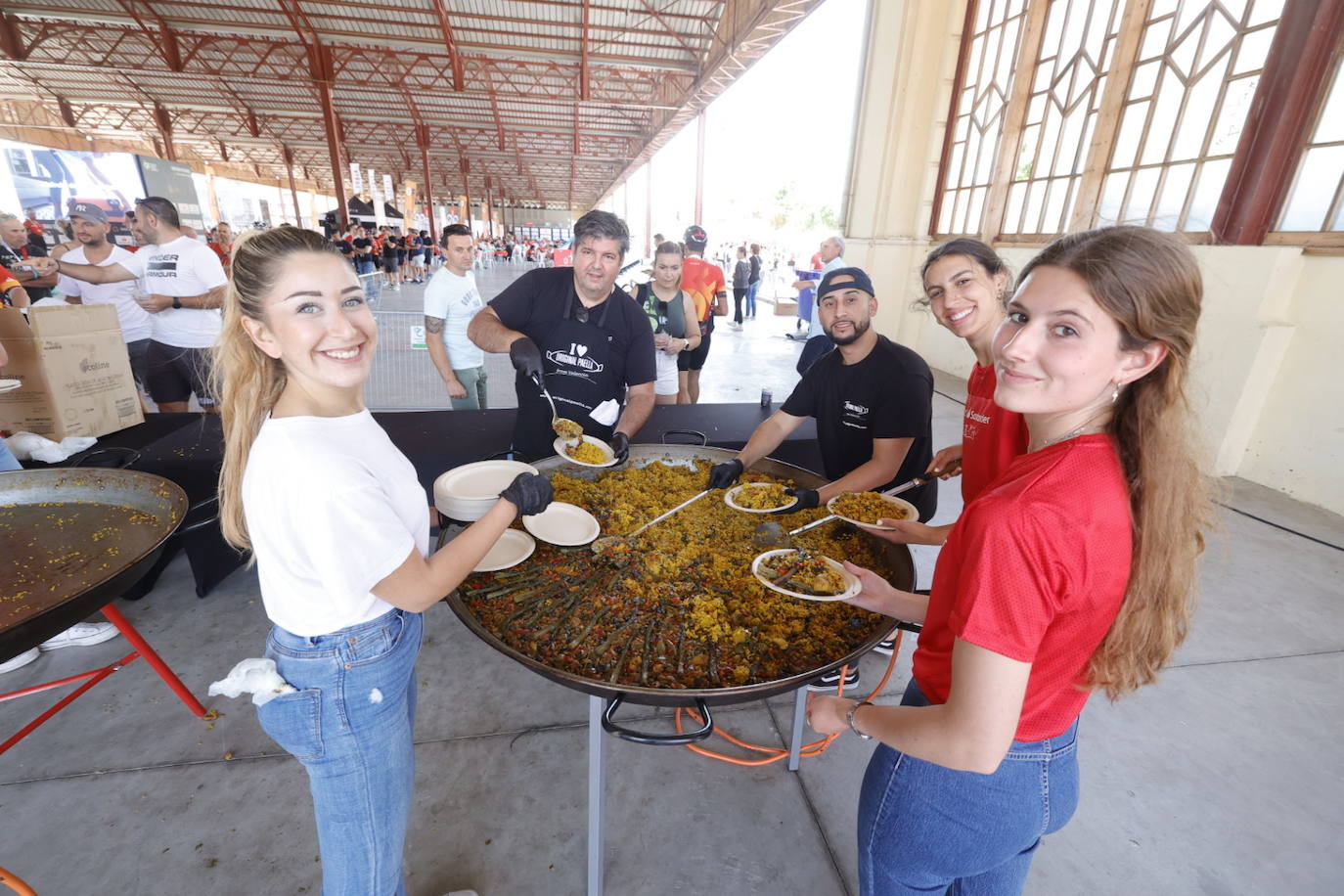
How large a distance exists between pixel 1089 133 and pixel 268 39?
18.3m

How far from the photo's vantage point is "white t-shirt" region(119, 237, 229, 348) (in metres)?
4.42

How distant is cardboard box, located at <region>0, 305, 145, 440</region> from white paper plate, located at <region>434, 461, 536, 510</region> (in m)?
3.06

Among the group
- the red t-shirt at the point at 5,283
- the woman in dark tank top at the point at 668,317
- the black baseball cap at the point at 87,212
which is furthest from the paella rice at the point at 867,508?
the red t-shirt at the point at 5,283

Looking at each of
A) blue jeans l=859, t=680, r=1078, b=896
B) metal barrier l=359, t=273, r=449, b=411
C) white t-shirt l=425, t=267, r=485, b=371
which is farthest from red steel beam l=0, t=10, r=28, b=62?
blue jeans l=859, t=680, r=1078, b=896

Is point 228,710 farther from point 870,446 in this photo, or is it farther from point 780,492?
point 870,446

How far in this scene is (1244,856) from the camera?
221 centimetres

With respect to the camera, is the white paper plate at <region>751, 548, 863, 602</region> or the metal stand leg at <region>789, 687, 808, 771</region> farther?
the metal stand leg at <region>789, 687, 808, 771</region>

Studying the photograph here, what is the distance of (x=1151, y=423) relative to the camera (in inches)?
38.5

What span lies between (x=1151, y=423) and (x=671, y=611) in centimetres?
126

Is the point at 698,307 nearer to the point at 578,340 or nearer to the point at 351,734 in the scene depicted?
the point at 578,340

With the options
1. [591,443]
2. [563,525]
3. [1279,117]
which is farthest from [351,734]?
[1279,117]

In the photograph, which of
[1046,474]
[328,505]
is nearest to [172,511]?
[328,505]

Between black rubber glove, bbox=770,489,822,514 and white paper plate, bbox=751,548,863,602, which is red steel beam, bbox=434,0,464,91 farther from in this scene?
white paper plate, bbox=751,548,863,602

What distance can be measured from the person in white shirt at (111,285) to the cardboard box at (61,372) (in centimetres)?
112
